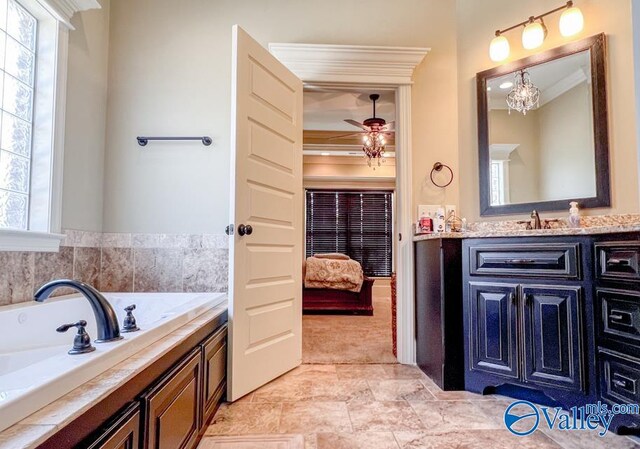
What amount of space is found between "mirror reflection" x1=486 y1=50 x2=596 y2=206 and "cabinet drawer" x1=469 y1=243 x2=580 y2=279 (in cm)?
65

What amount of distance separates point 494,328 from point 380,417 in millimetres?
814

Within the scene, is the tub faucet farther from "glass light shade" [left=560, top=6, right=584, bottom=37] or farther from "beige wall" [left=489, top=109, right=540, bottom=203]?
"glass light shade" [left=560, top=6, right=584, bottom=37]

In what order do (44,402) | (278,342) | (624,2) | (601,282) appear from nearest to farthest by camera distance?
1. (44,402)
2. (601,282)
3. (624,2)
4. (278,342)

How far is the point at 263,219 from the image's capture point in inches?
86.7

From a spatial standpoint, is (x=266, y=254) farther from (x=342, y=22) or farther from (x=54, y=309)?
(x=342, y=22)

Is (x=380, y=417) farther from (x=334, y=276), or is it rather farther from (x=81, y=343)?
(x=334, y=276)

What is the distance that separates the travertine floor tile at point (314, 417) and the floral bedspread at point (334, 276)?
9.51 feet

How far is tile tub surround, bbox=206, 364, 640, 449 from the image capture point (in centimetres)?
155

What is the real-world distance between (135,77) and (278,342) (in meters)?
2.22

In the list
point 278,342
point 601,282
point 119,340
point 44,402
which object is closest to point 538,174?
point 601,282

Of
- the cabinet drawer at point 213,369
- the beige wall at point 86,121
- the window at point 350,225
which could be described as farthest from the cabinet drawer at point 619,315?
the window at point 350,225

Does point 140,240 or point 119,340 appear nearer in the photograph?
point 119,340

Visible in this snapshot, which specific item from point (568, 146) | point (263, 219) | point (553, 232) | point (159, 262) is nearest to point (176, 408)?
point (263, 219)

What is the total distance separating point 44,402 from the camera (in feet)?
2.35
